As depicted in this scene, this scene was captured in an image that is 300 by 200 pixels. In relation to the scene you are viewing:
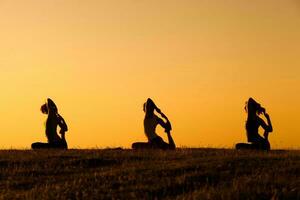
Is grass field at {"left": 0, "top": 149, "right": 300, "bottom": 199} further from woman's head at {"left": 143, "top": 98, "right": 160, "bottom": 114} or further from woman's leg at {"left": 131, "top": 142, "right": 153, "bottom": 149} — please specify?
woman's head at {"left": 143, "top": 98, "right": 160, "bottom": 114}

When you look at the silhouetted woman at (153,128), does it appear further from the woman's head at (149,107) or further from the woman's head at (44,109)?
the woman's head at (44,109)

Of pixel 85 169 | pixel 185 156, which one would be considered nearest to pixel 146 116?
pixel 185 156

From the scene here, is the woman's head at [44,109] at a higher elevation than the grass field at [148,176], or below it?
higher

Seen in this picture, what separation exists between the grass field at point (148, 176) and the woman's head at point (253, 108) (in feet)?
39.9

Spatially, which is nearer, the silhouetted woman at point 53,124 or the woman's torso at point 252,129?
the woman's torso at point 252,129

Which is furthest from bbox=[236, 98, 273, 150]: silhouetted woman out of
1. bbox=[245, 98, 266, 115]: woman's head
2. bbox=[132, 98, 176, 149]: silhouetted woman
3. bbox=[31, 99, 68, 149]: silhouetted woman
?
bbox=[31, 99, 68, 149]: silhouetted woman

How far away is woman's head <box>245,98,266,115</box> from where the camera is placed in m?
47.2

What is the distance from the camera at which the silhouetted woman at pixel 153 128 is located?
4500 cm

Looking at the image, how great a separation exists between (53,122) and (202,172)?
2340 centimetres

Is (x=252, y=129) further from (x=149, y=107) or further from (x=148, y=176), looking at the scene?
(x=148, y=176)

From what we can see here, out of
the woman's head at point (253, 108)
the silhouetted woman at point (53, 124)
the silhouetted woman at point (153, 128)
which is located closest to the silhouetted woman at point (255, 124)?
the woman's head at point (253, 108)

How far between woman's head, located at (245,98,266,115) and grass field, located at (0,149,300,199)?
12.2 metres

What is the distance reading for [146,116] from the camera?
47688 mm

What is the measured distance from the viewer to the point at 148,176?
88.2 ft
